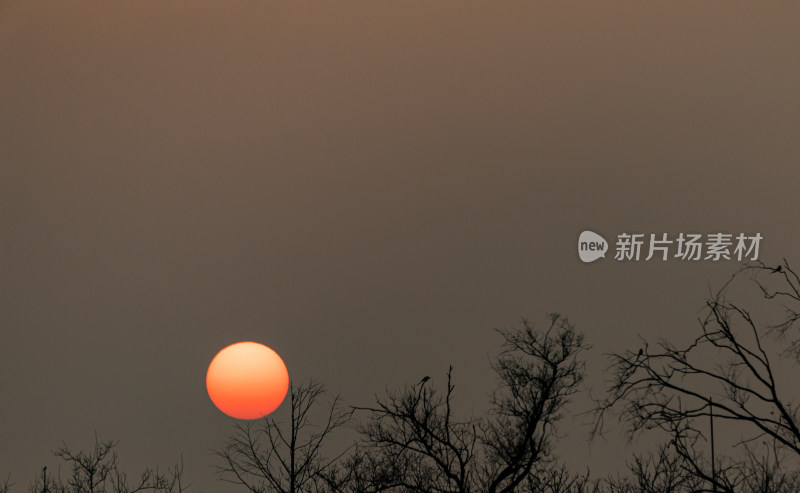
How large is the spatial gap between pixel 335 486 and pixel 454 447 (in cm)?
389

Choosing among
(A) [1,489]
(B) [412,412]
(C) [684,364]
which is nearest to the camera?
(C) [684,364]

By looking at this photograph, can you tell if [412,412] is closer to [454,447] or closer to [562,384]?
[454,447]

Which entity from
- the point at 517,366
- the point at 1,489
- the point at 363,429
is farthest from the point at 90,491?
the point at 517,366

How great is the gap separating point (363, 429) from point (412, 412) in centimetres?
118

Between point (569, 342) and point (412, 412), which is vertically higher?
point (569, 342)

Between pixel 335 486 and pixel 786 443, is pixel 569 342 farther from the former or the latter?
pixel 786 443

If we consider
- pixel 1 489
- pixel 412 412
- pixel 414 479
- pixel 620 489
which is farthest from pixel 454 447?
pixel 1 489

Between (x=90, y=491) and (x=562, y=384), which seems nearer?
(x=562, y=384)

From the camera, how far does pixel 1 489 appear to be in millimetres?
30406

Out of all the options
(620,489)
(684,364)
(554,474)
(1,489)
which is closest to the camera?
(684,364)

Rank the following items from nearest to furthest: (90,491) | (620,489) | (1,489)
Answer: (620,489) → (90,491) → (1,489)

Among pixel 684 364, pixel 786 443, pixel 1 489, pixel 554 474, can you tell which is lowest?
pixel 786 443

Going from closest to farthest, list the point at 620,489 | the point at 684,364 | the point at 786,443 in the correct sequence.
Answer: the point at 786,443 < the point at 684,364 < the point at 620,489

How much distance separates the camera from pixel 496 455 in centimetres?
2048
